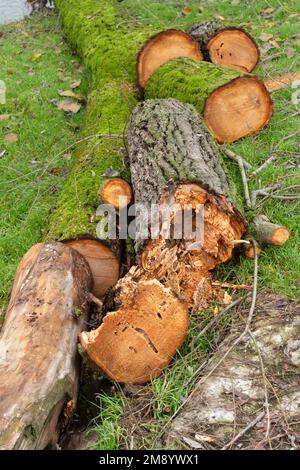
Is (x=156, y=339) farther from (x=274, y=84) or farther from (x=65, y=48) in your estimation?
(x=65, y=48)

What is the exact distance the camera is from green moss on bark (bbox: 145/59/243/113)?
4874mm

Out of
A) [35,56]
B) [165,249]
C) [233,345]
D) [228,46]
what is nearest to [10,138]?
[35,56]

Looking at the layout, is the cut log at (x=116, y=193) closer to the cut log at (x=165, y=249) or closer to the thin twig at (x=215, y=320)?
the cut log at (x=165, y=249)

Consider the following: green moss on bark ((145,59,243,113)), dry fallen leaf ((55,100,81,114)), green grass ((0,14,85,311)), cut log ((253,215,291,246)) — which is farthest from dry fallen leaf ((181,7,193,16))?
cut log ((253,215,291,246))

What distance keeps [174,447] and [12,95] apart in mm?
5262

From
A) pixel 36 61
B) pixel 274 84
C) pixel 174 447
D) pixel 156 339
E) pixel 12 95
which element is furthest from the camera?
pixel 36 61

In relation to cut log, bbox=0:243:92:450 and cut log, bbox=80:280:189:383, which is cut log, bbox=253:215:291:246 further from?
cut log, bbox=0:243:92:450

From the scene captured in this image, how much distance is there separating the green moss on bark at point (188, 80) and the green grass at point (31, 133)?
43.5 inches

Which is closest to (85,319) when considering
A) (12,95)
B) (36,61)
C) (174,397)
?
(174,397)

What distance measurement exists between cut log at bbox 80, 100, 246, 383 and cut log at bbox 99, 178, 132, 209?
10cm

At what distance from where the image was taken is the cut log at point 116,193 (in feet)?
12.6

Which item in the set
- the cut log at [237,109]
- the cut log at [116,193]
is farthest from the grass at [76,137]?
the cut log at [116,193]

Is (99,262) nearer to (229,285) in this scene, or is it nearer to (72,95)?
(229,285)

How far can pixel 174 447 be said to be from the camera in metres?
2.51
